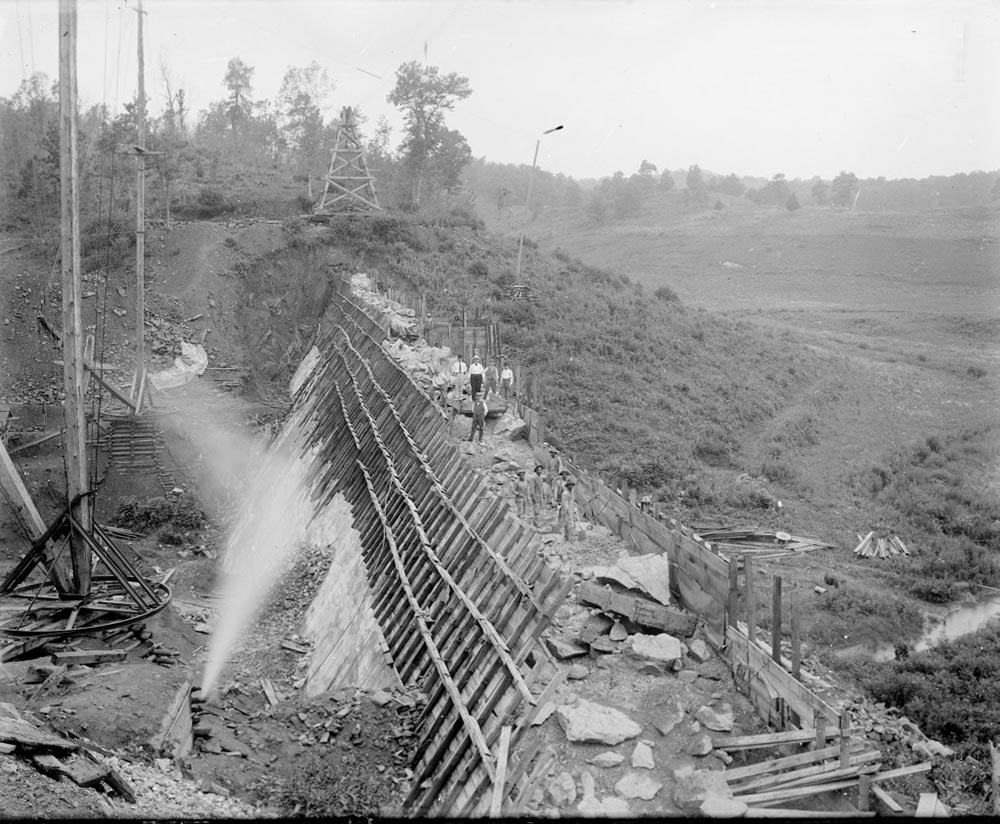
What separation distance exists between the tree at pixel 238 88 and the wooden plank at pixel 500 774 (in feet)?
252

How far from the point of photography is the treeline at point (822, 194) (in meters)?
86.2

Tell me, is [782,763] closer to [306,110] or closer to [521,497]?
[521,497]

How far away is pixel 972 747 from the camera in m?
11.5

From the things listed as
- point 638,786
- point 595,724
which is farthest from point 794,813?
point 595,724

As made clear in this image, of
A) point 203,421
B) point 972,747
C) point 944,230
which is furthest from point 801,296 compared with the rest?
point 972,747

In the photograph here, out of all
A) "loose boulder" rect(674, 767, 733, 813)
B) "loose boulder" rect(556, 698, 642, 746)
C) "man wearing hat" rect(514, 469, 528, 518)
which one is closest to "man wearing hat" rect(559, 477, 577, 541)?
"man wearing hat" rect(514, 469, 528, 518)

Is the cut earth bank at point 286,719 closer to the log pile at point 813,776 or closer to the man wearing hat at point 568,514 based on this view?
the man wearing hat at point 568,514

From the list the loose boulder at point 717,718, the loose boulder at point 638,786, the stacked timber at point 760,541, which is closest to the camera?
the loose boulder at point 638,786

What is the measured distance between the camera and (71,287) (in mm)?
12562

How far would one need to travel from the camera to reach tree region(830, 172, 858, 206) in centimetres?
9175

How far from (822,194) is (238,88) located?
62.1 m

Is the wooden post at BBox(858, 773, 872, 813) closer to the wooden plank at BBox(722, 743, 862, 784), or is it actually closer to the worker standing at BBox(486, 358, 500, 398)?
the wooden plank at BBox(722, 743, 862, 784)

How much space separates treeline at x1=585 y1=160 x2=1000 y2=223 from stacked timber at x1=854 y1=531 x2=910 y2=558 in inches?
2782

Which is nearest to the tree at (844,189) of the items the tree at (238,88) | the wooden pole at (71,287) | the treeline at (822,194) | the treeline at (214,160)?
the treeline at (822,194)
